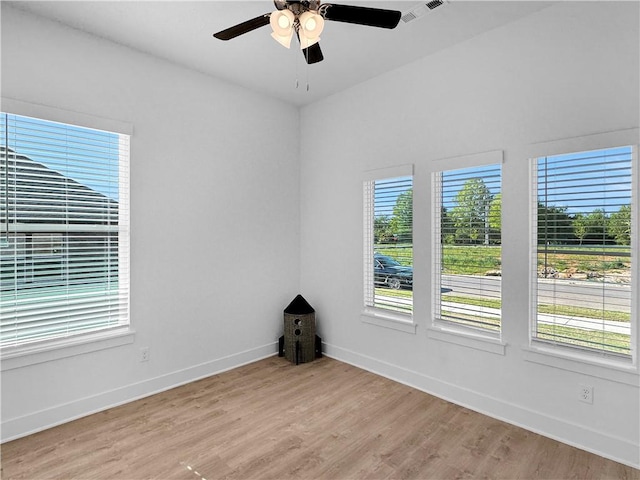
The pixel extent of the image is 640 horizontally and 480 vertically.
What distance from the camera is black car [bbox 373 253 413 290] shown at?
136 inches

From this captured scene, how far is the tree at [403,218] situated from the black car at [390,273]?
0.88ft

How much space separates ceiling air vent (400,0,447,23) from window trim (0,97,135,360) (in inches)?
94.2

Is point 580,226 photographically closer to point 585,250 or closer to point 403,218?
point 585,250

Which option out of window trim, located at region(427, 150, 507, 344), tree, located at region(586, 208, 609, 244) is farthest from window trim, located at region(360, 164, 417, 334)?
tree, located at region(586, 208, 609, 244)

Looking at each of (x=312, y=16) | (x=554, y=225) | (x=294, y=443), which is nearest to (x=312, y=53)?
(x=312, y=16)

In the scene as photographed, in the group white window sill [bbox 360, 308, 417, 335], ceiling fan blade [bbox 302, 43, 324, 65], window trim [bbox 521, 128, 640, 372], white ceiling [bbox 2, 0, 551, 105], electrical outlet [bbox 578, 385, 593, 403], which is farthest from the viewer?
white window sill [bbox 360, 308, 417, 335]

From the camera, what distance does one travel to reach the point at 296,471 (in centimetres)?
216

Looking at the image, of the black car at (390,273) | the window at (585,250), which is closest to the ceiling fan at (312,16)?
the window at (585,250)

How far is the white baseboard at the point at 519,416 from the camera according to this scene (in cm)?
225

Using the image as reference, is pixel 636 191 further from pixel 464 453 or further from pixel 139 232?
pixel 139 232

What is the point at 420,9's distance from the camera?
249 centimetres

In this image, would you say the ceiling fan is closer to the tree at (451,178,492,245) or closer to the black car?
the tree at (451,178,492,245)

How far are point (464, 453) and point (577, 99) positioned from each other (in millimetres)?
2490

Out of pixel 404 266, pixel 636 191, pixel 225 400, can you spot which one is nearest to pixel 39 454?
pixel 225 400
